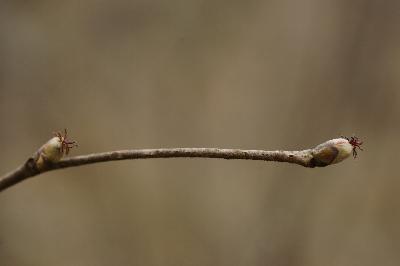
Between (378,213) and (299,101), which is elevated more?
(299,101)

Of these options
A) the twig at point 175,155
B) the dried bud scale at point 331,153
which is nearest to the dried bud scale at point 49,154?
the twig at point 175,155

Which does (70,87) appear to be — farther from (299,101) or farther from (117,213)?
(299,101)

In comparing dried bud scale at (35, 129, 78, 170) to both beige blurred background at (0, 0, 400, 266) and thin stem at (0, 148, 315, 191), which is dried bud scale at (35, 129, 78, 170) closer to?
thin stem at (0, 148, 315, 191)

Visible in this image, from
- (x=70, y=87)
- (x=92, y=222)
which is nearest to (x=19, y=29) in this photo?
(x=70, y=87)

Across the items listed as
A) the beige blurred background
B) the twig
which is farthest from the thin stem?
the beige blurred background

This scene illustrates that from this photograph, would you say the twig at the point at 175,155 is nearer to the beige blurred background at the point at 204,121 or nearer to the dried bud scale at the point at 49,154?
the dried bud scale at the point at 49,154

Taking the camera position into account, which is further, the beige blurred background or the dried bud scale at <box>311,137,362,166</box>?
the beige blurred background
